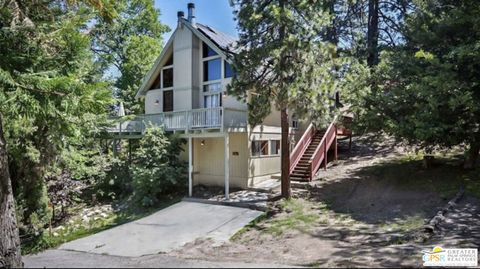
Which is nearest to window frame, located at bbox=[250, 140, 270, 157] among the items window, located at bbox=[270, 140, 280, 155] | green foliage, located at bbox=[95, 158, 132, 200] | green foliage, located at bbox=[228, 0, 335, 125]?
window, located at bbox=[270, 140, 280, 155]

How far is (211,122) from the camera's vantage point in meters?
14.9

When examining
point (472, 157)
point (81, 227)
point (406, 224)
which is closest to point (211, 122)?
point (81, 227)

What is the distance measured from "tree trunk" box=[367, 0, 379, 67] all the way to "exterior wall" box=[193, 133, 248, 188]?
11994 mm

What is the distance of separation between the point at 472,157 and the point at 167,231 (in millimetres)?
11471

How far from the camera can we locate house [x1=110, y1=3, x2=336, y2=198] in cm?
1538

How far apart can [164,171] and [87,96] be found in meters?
8.97

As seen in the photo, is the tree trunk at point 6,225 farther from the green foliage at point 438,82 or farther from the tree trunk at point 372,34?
the tree trunk at point 372,34

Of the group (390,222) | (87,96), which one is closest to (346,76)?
(390,222)

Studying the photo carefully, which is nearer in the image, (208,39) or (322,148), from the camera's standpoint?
(322,148)

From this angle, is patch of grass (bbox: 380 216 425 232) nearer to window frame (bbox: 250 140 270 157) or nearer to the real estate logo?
the real estate logo

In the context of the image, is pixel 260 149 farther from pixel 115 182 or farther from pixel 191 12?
pixel 191 12

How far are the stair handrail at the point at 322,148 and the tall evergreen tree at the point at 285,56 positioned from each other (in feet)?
9.60

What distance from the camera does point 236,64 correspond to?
12.9 meters

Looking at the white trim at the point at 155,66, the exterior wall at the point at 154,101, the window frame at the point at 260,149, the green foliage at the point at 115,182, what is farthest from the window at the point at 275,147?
the white trim at the point at 155,66
